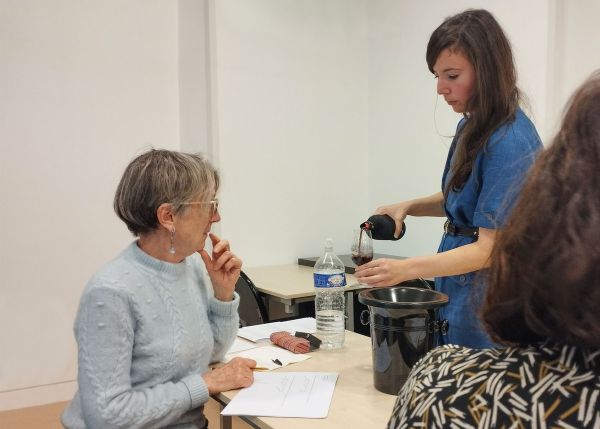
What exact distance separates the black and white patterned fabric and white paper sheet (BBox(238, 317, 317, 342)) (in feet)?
3.98

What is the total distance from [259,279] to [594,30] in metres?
2.29

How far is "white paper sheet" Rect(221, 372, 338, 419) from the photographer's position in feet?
4.08

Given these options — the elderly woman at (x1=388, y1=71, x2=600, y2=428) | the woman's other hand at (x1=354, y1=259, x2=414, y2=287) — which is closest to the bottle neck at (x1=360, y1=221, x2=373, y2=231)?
A: the woman's other hand at (x1=354, y1=259, x2=414, y2=287)

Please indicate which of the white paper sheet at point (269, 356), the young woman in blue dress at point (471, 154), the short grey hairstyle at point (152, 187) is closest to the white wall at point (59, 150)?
the white paper sheet at point (269, 356)

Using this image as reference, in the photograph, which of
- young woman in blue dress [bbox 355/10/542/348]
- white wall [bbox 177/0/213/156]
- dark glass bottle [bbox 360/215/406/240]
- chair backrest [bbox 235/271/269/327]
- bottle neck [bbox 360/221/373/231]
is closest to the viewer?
young woman in blue dress [bbox 355/10/542/348]

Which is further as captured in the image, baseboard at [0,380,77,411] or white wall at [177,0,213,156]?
white wall at [177,0,213,156]

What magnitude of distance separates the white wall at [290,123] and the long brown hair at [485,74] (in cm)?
230

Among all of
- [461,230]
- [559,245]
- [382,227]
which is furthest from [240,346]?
[559,245]

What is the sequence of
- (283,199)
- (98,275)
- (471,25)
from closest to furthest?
(98,275) < (471,25) < (283,199)

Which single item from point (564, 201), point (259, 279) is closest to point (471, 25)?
point (564, 201)

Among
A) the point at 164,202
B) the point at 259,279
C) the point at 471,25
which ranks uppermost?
the point at 471,25

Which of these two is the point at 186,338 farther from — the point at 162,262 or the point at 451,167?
the point at 451,167

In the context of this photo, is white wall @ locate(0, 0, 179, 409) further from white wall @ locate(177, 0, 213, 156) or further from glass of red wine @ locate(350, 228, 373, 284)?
glass of red wine @ locate(350, 228, 373, 284)

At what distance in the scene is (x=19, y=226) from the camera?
3.21 meters
